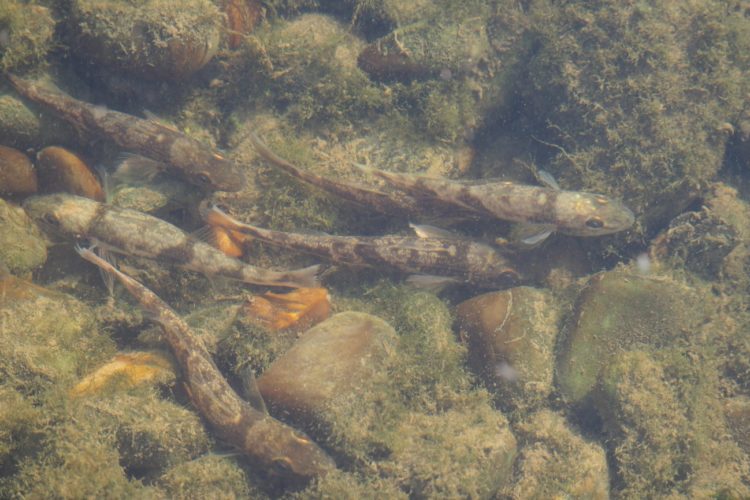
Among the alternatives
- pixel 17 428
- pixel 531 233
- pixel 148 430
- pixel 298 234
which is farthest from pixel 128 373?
pixel 531 233

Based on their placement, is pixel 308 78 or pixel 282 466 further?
pixel 308 78

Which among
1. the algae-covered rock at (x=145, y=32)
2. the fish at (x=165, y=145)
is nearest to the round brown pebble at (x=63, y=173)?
the fish at (x=165, y=145)

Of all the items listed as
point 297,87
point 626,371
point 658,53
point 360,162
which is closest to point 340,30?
point 297,87

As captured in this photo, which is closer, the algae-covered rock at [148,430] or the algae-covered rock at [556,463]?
the algae-covered rock at [148,430]

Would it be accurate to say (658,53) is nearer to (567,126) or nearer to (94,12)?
(567,126)

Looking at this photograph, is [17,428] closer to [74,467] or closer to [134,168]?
[74,467]

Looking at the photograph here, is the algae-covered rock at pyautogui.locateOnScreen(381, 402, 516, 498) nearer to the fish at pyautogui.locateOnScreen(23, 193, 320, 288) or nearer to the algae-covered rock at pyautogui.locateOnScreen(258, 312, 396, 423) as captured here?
the algae-covered rock at pyautogui.locateOnScreen(258, 312, 396, 423)

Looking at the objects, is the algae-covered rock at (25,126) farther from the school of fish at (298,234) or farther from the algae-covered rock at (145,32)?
the algae-covered rock at (145,32)
